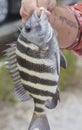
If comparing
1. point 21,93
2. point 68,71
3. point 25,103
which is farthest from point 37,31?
point 68,71

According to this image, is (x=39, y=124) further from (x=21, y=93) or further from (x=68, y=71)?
(x=68, y=71)

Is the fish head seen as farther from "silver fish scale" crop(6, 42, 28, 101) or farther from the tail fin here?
the tail fin

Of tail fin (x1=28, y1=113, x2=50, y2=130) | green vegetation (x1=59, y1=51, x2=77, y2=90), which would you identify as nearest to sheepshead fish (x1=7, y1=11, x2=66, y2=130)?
tail fin (x1=28, y1=113, x2=50, y2=130)

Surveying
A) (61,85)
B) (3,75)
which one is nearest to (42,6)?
(3,75)

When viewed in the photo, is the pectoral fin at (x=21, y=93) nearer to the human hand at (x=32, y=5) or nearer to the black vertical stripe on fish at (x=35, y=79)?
the black vertical stripe on fish at (x=35, y=79)

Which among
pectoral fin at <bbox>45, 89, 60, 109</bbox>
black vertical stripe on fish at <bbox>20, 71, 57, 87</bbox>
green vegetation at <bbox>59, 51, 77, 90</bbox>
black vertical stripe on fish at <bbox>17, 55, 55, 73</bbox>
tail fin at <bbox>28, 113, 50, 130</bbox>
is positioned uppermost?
black vertical stripe on fish at <bbox>17, 55, 55, 73</bbox>

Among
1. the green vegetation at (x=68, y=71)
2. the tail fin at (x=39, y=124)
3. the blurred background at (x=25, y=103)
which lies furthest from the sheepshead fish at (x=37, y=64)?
the green vegetation at (x=68, y=71)
